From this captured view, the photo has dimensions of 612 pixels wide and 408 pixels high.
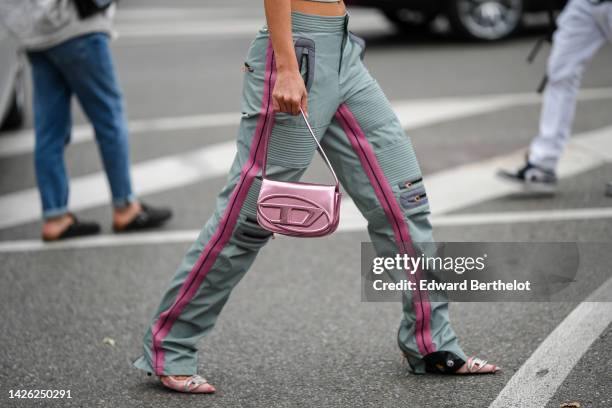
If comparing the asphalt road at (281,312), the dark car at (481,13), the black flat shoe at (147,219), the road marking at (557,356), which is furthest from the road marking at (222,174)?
the dark car at (481,13)

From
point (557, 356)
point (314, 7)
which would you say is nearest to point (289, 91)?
point (314, 7)

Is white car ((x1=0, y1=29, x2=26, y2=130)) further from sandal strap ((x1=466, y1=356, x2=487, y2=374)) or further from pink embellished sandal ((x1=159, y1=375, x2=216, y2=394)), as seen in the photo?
sandal strap ((x1=466, y1=356, x2=487, y2=374))

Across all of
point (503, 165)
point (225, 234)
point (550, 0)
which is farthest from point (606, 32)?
point (225, 234)

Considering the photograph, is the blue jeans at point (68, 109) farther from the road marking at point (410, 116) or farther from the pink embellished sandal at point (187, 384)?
the pink embellished sandal at point (187, 384)

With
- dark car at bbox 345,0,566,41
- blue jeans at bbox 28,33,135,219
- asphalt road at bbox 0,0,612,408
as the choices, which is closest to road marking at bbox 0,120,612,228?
asphalt road at bbox 0,0,612,408

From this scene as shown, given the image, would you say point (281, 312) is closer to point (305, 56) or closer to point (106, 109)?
point (305, 56)

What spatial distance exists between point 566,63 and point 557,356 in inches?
96.3

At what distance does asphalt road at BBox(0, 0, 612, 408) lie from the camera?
144 inches

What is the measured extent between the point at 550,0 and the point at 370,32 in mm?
6503

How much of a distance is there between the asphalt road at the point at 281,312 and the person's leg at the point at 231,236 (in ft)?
0.68

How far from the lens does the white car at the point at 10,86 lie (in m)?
7.08

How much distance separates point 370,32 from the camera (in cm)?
1225

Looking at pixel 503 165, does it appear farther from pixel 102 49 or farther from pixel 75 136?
pixel 75 136

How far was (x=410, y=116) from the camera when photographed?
8102 mm
